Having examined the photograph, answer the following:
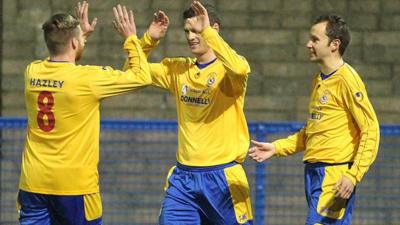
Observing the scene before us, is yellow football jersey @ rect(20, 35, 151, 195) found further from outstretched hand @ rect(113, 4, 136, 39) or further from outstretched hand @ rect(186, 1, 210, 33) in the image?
outstretched hand @ rect(186, 1, 210, 33)

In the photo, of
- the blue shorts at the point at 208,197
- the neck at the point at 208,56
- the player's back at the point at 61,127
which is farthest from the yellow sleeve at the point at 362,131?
the player's back at the point at 61,127

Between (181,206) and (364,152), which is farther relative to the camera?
(181,206)

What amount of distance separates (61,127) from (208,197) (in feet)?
3.94

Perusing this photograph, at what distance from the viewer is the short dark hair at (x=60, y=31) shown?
23.1ft

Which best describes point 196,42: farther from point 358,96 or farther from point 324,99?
point 358,96

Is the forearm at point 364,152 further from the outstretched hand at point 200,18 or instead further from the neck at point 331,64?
the outstretched hand at point 200,18

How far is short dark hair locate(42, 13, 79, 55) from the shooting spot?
23.1 feet

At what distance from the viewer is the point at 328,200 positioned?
7.25m

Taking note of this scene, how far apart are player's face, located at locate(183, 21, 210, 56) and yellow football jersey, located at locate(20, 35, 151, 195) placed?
0.62 meters

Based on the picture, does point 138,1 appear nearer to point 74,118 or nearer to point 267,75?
point 267,75

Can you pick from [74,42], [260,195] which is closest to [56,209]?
[74,42]

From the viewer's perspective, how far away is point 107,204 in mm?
11438

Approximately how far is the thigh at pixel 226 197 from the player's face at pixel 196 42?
0.84 metres

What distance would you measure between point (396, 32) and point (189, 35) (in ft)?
16.5
